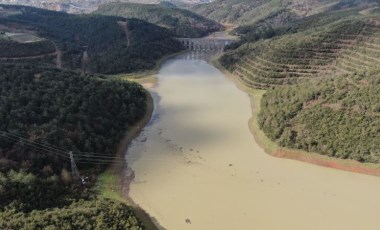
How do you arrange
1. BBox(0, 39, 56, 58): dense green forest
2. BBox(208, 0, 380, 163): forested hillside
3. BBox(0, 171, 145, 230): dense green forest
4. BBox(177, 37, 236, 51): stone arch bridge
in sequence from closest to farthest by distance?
BBox(0, 171, 145, 230): dense green forest → BBox(208, 0, 380, 163): forested hillside → BBox(0, 39, 56, 58): dense green forest → BBox(177, 37, 236, 51): stone arch bridge

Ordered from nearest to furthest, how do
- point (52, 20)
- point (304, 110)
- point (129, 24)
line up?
point (304, 110) < point (129, 24) < point (52, 20)

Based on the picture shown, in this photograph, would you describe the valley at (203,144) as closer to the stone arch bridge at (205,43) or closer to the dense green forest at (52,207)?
the dense green forest at (52,207)

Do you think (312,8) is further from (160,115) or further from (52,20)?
(160,115)

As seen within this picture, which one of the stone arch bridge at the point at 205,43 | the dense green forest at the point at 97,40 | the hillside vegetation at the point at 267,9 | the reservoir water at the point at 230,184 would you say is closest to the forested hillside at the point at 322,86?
the reservoir water at the point at 230,184

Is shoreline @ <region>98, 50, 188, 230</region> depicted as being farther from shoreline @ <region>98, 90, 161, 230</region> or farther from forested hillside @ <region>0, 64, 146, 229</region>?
forested hillside @ <region>0, 64, 146, 229</region>

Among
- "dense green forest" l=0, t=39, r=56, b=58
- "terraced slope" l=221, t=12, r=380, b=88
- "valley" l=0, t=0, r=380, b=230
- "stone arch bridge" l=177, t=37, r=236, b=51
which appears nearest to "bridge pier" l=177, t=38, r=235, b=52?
"stone arch bridge" l=177, t=37, r=236, b=51

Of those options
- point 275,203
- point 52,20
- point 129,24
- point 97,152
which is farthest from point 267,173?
point 52,20
